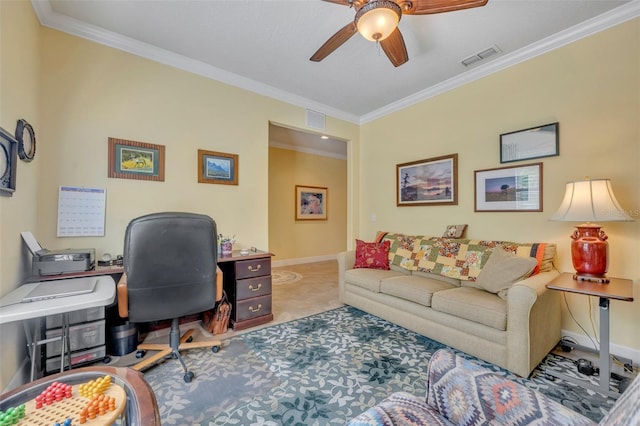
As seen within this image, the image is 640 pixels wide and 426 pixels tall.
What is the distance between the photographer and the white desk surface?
120cm

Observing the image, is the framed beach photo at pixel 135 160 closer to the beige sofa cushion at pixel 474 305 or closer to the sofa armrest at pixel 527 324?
the beige sofa cushion at pixel 474 305

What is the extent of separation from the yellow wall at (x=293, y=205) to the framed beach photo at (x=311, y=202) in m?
0.10

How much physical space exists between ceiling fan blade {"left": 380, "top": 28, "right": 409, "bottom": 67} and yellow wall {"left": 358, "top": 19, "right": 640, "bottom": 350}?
1459 millimetres

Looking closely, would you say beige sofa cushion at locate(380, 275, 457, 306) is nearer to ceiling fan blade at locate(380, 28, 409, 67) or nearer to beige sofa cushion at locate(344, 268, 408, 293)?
beige sofa cushion at locate(344, 268, 408, 293)

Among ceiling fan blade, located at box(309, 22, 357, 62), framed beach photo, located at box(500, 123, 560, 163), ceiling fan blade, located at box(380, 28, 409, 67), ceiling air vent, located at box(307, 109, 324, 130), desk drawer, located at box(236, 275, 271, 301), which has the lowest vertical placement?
desk drawer, located at box(236, 275, 271, 301)

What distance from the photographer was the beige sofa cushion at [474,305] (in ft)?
6.42

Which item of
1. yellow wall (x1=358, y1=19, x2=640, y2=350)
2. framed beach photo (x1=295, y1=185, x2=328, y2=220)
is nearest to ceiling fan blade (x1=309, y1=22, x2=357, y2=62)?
yellow wall (x1=358, y1=19, x2=640, y2=350)

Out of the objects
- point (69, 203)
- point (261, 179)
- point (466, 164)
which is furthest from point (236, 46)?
point (466, 164)

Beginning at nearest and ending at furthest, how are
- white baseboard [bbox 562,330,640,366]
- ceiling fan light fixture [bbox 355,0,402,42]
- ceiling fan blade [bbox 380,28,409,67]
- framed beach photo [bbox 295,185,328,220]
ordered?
ceiling fan light fixture [bbox 355,0,402,42] < ceiling fan blade [bbox 380,28,409,67] < white baseboard [bbox 562,330,640,366] < framed beach photo [bbox 295,185,328,220]

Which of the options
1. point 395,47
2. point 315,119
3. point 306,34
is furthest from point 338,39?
point 315,119

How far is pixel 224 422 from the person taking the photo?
4.82 ft

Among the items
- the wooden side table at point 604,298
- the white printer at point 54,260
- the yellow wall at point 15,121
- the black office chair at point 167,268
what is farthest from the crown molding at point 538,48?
the white printer at point 54,260

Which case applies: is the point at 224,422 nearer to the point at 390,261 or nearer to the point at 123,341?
the point at 123,341

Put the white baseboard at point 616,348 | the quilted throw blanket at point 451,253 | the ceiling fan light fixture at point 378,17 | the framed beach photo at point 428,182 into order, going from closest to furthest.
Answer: the ceiling fan light fixture at point 378,17, the white baseboard at point 616,348, the quilted throw blanket at point 451,253, the framed beach photo at point 428,182
